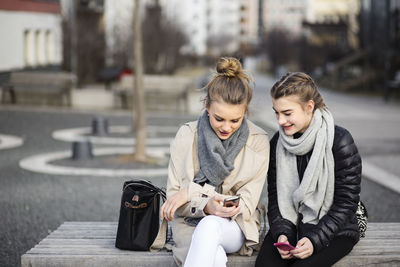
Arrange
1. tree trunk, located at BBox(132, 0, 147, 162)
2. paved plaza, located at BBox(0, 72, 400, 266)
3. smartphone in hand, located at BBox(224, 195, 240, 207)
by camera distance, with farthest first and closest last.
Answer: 1. tree trunk, located at BBox(132, 0, 147, 162)
2. paved plaza, located at BBox(0, 72, 400, 266)
3. smartphone in hand, located at BBox(224, 195, 240, 207)

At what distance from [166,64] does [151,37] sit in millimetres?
3528

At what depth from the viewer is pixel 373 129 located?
16.1m

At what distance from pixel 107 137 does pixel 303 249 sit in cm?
1024

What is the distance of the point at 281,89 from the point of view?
4297mm

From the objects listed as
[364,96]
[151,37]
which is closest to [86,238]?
[364,96]

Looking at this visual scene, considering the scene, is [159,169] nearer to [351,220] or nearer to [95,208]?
[95,208]

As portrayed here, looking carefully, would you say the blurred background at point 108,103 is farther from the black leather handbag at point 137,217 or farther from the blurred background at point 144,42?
the black leather handbag at point 137,217

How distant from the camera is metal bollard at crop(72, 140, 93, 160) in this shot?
10.9 meters

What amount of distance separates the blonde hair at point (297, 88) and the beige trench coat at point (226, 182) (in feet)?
1.22

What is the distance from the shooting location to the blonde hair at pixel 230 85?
169 inches

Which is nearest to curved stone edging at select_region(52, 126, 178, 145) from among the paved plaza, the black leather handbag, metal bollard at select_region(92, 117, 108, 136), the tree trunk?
the paved plaza

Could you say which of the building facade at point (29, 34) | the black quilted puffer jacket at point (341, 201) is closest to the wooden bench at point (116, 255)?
the black quilted puffer jacket at point (341, 201)

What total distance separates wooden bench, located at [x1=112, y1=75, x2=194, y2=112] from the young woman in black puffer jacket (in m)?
15.8

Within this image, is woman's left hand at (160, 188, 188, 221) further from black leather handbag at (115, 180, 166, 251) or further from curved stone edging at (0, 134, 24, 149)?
→ curved stone edging at (0, 134, 24, 149)
